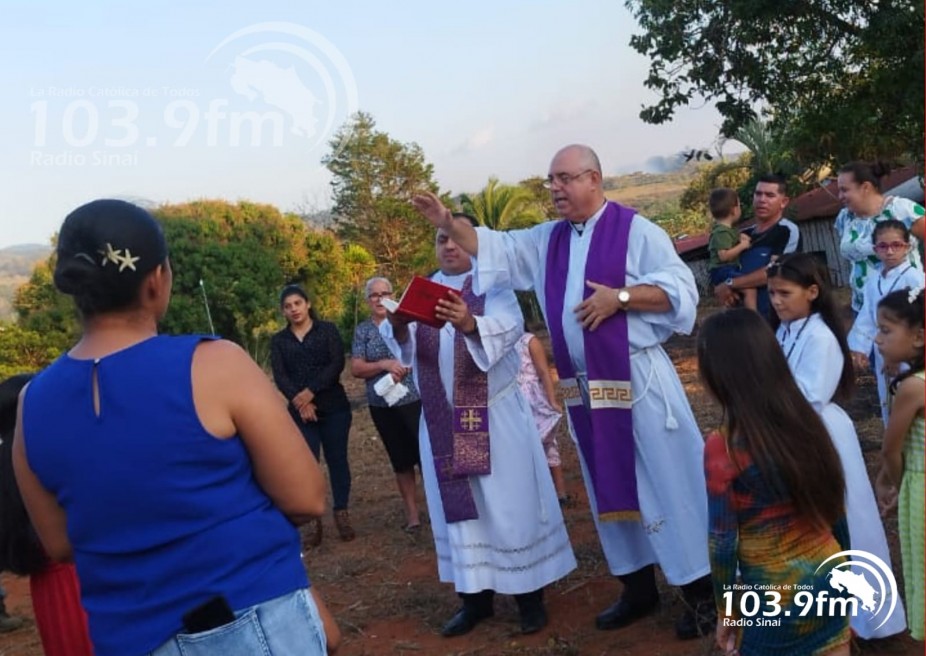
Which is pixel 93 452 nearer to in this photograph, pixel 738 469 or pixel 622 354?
pixel 738 469

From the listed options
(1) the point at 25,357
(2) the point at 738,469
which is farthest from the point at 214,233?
(2) the point at 738,469

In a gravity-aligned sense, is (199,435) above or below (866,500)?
above

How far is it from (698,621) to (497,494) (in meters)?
1.18

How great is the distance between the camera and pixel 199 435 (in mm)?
2133

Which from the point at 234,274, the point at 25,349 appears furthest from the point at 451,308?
the point at 234,274

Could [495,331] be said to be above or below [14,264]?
below

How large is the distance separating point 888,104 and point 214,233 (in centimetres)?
2767

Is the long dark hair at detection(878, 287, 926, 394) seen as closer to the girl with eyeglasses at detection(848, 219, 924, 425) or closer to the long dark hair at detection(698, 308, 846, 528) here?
the long dark hair at detection(698, 308, 846, 528)

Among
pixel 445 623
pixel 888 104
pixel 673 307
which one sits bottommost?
pixel 445 623

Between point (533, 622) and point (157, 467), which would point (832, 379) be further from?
point (157, 467)

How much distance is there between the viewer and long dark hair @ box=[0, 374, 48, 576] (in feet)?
10.6

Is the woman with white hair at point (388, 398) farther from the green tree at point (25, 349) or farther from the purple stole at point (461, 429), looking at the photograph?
the green tree at point (25, 349)

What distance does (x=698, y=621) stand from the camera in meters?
4.74

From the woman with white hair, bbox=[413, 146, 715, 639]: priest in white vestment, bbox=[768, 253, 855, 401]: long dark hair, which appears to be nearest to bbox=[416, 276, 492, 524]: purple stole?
bbox=[413, 146, 715, 639]: priest in white vestment
